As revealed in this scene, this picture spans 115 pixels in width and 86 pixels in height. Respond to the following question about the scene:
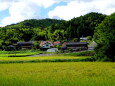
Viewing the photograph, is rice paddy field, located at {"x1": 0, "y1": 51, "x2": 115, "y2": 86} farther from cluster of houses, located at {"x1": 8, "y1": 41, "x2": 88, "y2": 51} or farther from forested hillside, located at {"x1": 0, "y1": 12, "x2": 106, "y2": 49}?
forested hillside, located at {"x1": 0, "y1": 12, "x2": 106, "y2": 49}

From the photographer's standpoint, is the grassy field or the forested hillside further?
the forested hillside

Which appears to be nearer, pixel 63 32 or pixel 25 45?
pixel 25 45

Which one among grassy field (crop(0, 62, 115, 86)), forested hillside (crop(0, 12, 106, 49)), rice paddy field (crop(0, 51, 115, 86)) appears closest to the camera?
grassy field (crop(0, 62, 115, 86))

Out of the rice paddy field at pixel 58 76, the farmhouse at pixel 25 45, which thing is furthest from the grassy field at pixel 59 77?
the farmhouse at pixel 25 45

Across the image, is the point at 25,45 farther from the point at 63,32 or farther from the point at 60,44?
the point at 63,32

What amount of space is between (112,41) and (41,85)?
2773 centimetres

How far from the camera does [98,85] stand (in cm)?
1183

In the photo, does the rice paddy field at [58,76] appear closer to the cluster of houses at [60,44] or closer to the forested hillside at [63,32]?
the cluster of houses at [60,44]

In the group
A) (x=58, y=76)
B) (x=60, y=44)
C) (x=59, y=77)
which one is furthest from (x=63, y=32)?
(x=59, y=77)

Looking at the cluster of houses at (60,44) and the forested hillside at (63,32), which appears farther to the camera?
the forested hillside at (63,32)

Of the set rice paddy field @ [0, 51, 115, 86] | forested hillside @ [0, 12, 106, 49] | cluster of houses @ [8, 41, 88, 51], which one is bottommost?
rice paddy field @ [0, 51, 115, 86]

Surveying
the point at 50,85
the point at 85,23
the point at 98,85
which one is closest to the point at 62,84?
the point at 50,85

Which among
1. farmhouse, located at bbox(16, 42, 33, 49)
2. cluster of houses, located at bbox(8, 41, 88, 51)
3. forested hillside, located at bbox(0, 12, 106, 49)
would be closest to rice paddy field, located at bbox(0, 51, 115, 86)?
cluster of houses, located at bbox(8, 41, 88, 51)

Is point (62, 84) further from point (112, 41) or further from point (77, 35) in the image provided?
point (77, 35)
